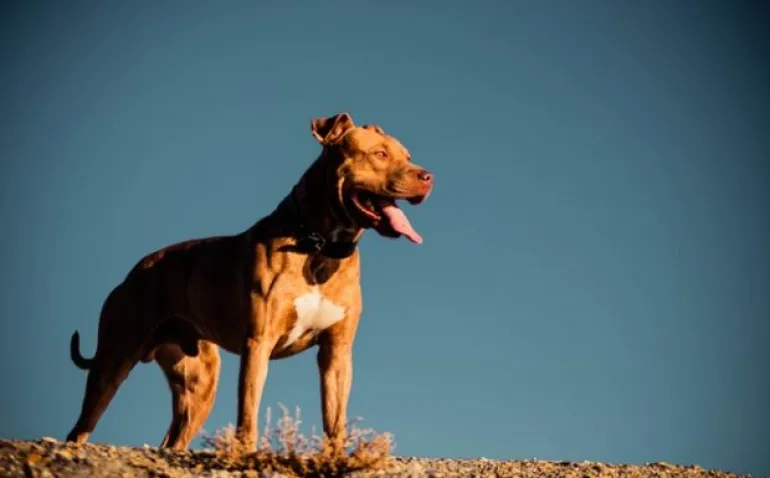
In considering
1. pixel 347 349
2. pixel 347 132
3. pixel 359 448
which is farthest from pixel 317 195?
pixel 359 448

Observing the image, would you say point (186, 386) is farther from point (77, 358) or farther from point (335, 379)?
point (335, 379)

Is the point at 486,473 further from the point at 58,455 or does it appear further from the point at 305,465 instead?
the point at 58,455

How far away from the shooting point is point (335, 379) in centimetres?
863

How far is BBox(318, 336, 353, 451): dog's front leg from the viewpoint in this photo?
8555mm

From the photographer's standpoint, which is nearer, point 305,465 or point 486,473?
point 305,465

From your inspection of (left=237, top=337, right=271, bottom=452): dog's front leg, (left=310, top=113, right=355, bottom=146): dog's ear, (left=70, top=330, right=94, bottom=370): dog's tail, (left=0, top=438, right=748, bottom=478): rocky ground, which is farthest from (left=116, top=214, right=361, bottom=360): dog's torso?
(left=0, top=438, right=748, bottom=478): rocky ground

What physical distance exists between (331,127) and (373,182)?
0.70 meters

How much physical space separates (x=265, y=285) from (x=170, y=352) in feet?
8.97

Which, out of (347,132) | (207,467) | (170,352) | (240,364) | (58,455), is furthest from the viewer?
(170,352)

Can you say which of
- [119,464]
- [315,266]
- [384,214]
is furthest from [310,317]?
[119,464]

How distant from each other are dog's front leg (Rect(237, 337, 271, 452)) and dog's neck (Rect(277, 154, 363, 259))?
93 cm

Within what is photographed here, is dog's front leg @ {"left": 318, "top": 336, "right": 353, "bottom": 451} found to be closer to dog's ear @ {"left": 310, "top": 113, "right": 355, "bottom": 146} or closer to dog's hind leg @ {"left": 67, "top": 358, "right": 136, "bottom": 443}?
dog's ear @ {"left": 310, "top": 113, "right": 355, "bottom": 146}

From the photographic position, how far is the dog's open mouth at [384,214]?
Answer: 8.42m

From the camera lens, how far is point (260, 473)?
22.5 feet
